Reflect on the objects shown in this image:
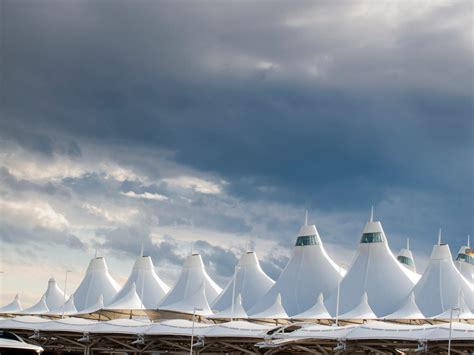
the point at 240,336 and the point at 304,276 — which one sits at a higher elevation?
the point at 304,276

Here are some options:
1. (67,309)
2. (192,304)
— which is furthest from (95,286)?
(192,304)

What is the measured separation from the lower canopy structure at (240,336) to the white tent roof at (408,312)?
250 inches

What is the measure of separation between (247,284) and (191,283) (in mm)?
9905

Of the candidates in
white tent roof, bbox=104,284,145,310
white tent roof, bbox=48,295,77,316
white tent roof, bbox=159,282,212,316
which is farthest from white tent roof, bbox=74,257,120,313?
white tent roof, bbox=159,282,212,316

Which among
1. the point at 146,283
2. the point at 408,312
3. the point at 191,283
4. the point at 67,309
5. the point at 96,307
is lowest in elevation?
the point at 408,312

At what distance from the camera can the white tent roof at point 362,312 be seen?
86.6 metres

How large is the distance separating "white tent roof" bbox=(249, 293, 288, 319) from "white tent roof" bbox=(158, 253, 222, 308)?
22.0m

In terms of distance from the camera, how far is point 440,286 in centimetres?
9044

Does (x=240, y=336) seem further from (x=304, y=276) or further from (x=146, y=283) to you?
(x=146, y=283)

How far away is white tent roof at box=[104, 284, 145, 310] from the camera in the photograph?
11150 cm

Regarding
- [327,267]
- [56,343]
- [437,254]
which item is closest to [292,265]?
[327,267]

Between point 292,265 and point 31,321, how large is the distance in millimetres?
30339

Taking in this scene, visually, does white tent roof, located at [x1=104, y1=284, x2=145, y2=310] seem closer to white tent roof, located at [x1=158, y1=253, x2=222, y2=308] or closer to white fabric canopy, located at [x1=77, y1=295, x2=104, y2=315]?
white fabric canopy, located at [x1=77, y1=295, x2=104, y2=315]

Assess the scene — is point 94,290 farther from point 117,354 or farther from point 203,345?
point 203,345
